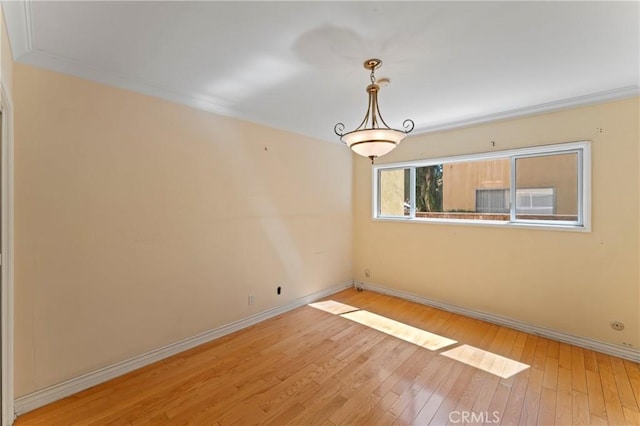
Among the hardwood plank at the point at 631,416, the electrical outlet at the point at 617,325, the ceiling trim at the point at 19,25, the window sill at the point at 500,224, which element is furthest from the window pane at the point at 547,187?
the ceiling trim at the point at 19,25

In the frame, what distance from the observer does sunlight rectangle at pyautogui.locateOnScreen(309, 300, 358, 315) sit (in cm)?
367

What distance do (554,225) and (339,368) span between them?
2.68m

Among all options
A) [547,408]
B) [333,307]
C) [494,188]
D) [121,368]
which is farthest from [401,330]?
[121,368]

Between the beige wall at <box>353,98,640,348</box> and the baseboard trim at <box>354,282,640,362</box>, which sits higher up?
the beige wall at <box>353,98,640,348</box>

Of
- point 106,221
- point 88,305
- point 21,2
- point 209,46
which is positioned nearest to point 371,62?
point 209,46

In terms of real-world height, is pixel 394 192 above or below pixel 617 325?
above

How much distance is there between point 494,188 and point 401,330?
2083 mm

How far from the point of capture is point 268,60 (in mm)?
1990

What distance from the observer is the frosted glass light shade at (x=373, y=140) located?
6.17 ft

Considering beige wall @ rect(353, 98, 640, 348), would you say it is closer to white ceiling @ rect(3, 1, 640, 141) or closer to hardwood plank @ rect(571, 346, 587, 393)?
hardwood plank @ rect(571, 346, 587, 393)

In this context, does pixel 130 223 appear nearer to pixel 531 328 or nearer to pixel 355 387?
pixel 355 387

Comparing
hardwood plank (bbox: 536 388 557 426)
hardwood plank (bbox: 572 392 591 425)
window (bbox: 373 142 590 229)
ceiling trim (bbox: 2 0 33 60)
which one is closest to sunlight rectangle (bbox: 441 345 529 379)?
hardwood plank (bbox: 536 388 557 426)

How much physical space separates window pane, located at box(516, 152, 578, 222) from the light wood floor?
1.36 m

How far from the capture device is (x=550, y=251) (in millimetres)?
2943
